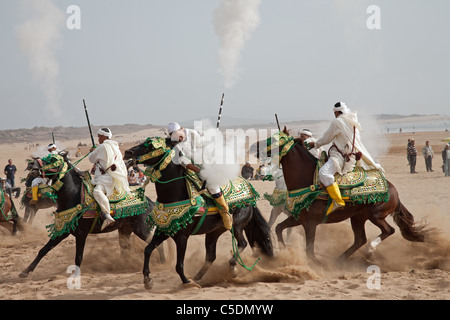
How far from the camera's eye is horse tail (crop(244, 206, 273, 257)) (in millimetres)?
8719

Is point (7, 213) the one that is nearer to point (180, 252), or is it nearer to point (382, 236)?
point (180, 252)

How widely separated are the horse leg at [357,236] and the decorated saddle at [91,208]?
3519 millimetres

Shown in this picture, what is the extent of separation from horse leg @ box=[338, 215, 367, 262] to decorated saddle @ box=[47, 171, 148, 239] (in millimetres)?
3519

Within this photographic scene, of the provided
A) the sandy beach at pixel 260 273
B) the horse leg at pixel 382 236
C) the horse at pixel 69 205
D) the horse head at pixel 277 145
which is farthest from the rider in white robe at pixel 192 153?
the horse leg at pixel 382 236

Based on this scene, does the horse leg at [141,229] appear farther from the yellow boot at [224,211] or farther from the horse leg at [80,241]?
the yellow boot at [224,211]

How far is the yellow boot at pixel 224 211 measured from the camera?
302 inches

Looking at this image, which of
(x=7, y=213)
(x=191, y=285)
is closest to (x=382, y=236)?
(x=191, y=285)

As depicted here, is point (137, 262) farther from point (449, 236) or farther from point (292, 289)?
point (449, 236)

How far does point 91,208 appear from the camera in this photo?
878cm

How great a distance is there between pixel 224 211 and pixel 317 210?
1.70 meters

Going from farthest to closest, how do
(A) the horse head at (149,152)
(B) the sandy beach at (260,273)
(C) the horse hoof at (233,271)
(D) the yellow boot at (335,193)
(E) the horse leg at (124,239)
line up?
(E) the horse leg at (124,239) < (D) the yellow boot at (335,193) < (C) the horse hoof at (233,271) < (A) the horse head at (149,152) < (B) the sandy beach at (260,273)

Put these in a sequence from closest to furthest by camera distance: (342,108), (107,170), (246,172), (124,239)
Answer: (342,108) → (107,170) → (124,239) → (246,172)

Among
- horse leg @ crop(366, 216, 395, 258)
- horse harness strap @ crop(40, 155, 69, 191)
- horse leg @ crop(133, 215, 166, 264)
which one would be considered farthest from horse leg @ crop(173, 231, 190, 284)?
horse leg @ crop(366, 216, 395, 258)

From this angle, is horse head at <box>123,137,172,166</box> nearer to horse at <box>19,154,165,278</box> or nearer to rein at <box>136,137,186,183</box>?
rein at <box>136,137,186,183</box>
